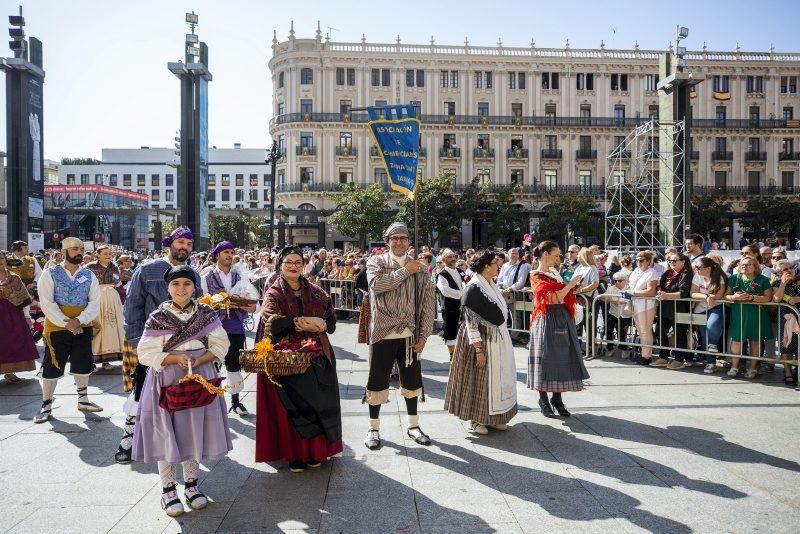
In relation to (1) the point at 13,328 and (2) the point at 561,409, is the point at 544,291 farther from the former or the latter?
(1) the point at 13,328

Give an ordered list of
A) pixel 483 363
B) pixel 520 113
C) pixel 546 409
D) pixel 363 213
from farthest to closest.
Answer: pixel 520 113, pixel 363 213, pixel 546 409, pixel 483 363

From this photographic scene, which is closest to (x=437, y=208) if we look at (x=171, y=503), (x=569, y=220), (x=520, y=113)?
(x=569, y=220)

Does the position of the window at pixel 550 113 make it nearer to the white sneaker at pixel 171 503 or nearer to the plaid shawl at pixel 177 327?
the plaid shawl at pixel 177 327

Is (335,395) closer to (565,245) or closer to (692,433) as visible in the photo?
(692,433)

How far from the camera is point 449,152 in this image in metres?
48.6

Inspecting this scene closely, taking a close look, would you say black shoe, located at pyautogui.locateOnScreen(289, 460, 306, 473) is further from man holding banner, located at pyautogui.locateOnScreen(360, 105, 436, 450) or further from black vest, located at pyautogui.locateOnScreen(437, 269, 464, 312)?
black vest, located at pyautogui.locateOnScreen(437, 269, 464, 312)

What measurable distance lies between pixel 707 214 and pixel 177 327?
45.9 metres

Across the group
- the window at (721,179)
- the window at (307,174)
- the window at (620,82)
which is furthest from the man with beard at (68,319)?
the window at (721,179)

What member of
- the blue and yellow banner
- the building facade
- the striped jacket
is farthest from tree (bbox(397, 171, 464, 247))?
the striped jacket

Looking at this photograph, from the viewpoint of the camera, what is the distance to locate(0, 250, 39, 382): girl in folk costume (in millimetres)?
7914

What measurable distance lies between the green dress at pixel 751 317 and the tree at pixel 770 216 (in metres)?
42.8

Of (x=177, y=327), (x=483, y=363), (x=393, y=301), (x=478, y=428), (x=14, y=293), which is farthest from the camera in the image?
(x=14, y=293)

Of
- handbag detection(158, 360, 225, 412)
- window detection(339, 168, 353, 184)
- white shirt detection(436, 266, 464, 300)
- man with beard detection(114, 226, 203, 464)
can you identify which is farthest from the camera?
window detection(339, 168, 353, 184)

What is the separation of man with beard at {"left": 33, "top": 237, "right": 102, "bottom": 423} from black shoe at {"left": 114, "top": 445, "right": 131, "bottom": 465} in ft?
5.65
